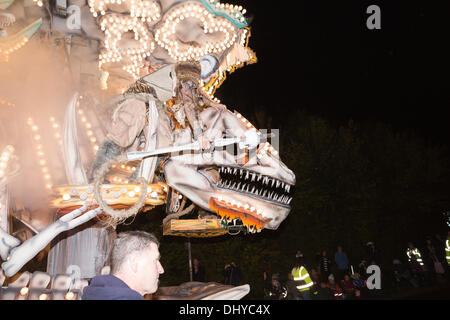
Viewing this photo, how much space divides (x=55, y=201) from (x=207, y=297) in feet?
6.24

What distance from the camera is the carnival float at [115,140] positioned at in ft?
13.0

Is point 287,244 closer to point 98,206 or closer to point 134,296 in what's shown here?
point 98,206

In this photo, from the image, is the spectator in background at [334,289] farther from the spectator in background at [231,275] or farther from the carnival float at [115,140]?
the carnival float at [115,140]

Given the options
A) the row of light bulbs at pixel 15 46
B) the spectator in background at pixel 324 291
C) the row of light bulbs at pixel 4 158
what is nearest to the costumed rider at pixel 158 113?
the row of light bulbs at pixel 4 158

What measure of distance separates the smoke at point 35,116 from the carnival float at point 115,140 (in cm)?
1

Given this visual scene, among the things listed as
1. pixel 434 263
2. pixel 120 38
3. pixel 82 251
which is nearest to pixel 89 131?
pixel 120 38

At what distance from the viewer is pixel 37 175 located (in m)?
4.28

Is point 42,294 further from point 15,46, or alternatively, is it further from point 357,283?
point 357,283

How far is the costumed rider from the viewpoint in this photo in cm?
422

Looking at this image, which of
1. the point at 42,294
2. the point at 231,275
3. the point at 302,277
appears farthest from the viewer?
the point at 231,275

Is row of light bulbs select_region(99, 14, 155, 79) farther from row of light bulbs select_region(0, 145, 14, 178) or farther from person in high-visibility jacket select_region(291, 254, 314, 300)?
person in high-visibility jacket select_region(291, 254, 314, 300)

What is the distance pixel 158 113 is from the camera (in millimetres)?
4520

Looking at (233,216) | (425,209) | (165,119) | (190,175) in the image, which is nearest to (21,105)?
(165,119)

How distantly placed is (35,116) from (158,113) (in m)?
1.54
